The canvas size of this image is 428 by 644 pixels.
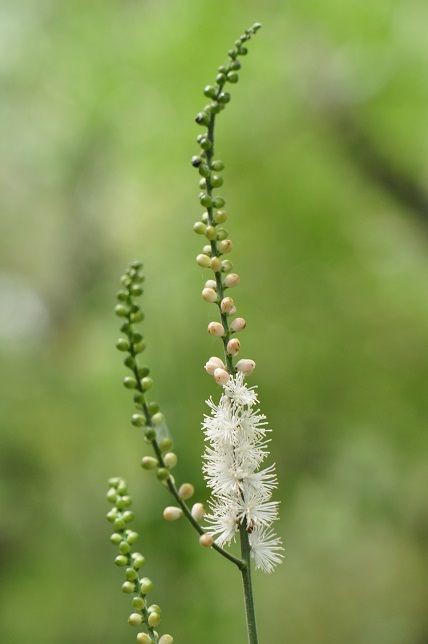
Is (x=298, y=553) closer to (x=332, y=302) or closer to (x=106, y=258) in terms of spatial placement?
(x=332, y=302)

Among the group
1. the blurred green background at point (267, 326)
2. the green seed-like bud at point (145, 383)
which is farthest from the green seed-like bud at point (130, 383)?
the blurred green background at point (267, 326)

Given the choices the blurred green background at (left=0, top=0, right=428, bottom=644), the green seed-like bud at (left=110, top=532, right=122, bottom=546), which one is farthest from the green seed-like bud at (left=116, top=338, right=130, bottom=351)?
the blurred green background at (left=0, top=0, right=428, bottom=644)

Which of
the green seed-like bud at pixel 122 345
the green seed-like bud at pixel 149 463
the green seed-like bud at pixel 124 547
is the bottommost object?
the green seed-like bud at pixel 124 547

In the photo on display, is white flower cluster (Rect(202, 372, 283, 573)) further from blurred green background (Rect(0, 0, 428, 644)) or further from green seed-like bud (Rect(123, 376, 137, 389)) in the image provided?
blurred green background (Rect(0, 0, 428, 644))

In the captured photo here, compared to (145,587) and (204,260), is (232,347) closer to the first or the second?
(204,260)

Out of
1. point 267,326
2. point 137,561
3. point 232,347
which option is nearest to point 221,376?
point 232,347

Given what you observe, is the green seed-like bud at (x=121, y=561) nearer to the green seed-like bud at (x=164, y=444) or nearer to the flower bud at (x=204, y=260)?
the green seed-like bud at (x=164, y=444)
